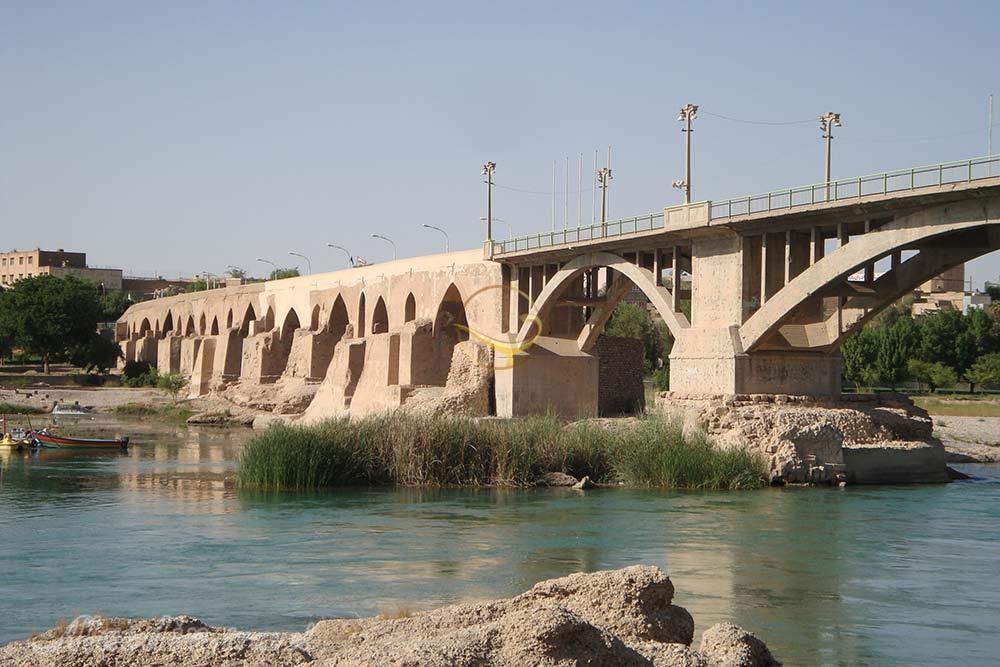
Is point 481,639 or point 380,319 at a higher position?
point 380,319

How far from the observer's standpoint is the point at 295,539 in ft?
64.9

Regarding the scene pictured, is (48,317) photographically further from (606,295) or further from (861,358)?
(861,358)

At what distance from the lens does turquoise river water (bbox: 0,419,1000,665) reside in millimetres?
13977

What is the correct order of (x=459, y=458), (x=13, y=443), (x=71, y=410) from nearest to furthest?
(x=459, y=458) < (x=13, y=443) < (x=71, y=410)

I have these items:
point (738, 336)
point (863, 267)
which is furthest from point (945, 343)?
point (863, 267)

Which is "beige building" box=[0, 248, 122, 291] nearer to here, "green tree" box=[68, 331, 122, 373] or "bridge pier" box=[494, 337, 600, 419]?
"green tree" box=[68, 331, 122, 373]

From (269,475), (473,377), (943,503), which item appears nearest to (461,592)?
(269,475)

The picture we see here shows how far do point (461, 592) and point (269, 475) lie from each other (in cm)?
1194

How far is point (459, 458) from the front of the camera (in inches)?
1085

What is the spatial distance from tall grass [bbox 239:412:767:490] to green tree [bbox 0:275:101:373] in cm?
5105

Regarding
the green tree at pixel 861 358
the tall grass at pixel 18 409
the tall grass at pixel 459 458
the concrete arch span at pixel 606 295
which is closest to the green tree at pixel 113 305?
the tall grass at pixel 18 409

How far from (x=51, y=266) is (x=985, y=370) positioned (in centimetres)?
10171

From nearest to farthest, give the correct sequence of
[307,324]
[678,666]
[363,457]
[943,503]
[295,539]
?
[678,666]
[295,539]
[943,503]
[363,457]
[307,324]

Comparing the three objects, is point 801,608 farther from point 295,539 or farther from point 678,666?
point 295,539
